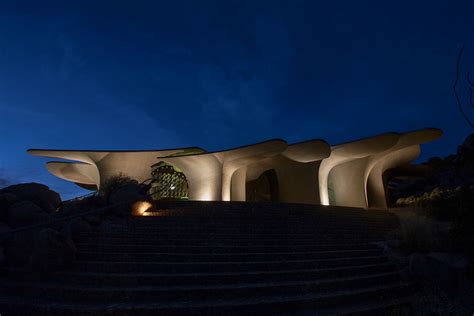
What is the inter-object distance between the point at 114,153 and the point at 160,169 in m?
3.41

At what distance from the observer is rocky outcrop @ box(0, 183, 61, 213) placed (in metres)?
6.98

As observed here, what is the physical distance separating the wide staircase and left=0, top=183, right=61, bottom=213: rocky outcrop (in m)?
2.54

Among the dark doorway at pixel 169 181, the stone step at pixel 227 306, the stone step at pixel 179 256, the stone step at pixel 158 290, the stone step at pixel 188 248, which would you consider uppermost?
the dark doorway at pixel 169 181

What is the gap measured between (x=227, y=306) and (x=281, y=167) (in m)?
15.4

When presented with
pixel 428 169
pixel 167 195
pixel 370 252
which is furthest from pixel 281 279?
pixel 428 169

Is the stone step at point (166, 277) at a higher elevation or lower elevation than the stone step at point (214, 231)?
lower

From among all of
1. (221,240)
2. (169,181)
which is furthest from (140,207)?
(169,181)

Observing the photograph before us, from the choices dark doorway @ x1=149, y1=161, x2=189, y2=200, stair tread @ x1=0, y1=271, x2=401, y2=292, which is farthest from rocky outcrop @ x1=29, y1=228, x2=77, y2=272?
dark doorway @ x1=149, y1=161, x2=189, y2=200

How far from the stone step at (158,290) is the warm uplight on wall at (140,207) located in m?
4.40

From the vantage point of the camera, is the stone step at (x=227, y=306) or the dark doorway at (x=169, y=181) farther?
the dark doorway at (x=169, y=181)

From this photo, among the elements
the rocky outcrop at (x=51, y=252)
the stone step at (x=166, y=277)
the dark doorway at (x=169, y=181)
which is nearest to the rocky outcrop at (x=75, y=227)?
the rocky outcrop at (x=51, y=252)

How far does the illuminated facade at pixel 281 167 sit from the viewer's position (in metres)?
14.6

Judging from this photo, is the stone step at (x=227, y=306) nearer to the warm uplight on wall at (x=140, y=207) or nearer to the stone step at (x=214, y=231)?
the stone step at (x=214, y=231)

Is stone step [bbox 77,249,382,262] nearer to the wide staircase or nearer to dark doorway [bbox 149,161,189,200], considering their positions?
the wide staircase
